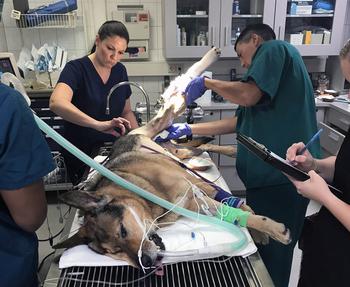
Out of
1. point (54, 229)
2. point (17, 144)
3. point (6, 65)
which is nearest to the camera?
point (17, 144)

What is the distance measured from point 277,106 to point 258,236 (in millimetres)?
593

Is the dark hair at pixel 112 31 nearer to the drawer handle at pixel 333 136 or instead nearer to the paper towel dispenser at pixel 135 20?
the paper towel dispenser at pixel 135 20

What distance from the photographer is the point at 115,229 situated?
0.97m

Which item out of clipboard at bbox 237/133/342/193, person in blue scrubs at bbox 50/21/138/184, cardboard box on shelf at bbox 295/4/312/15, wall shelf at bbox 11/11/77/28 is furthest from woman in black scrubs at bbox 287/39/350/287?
wall shelf at bbox 11/11/77/28

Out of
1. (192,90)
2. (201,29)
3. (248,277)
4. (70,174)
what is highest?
(201,29)

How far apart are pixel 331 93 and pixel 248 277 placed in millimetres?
2587

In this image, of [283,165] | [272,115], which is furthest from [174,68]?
[283,165]

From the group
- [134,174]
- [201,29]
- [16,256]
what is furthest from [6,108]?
[201,29]

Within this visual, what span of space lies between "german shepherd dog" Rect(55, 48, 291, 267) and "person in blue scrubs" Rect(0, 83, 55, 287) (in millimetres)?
88

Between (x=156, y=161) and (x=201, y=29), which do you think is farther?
(x=201, y=29)

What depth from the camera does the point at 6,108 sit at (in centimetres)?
83

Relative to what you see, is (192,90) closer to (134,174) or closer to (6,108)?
(134,174)

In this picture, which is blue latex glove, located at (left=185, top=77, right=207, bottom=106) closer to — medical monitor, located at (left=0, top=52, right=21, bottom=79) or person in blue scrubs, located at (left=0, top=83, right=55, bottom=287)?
person in blue scrubs, located at (left=0, top=83, right=55, bottom=287)

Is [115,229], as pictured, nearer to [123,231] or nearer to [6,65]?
[123,231]
